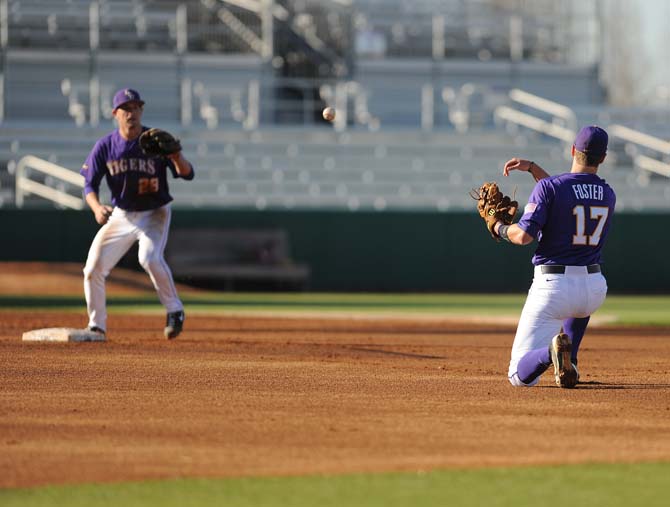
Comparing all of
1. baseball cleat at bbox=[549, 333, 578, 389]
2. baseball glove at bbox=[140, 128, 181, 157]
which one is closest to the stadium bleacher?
baseball glove at bbox=[140, 128, 181, 157]

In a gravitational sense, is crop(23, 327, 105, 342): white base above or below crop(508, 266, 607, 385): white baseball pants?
below

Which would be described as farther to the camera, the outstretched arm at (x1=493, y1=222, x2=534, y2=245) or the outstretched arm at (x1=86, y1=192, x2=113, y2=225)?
the outstretched arm at (x1=86, y1=192, x2=113, y2=225)

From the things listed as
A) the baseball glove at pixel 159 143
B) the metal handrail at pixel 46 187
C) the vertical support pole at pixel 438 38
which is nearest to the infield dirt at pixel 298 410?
the baseball glove at pixel 159 143

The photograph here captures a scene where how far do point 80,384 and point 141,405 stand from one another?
42.3 inches

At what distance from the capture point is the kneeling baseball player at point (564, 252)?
25.1ft

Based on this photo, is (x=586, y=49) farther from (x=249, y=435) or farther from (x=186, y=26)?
(x=249, y=435)

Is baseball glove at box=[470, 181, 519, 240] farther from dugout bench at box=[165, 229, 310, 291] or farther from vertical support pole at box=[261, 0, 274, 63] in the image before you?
vertical support pole at box=[261, 0, 274, 63]

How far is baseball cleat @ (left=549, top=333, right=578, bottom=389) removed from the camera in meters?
7.46

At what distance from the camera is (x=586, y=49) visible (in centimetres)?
3847

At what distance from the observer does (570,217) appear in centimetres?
770

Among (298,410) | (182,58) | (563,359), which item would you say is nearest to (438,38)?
(182,58)

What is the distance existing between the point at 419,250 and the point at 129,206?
16410 mm

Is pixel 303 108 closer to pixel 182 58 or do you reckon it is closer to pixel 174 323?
pixel 182 58

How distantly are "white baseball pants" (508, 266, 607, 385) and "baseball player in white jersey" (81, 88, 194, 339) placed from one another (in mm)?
3956
